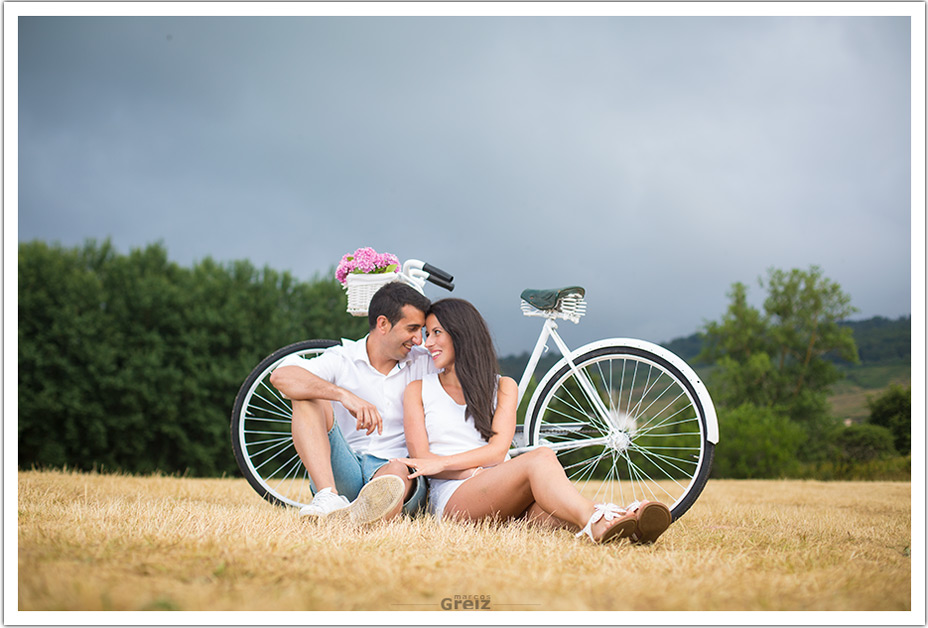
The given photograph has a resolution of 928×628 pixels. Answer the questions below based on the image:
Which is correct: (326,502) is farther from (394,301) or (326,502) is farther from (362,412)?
(394,301)

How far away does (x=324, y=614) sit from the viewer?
160cm

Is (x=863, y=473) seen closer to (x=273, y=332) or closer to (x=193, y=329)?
(x=273, y=332)

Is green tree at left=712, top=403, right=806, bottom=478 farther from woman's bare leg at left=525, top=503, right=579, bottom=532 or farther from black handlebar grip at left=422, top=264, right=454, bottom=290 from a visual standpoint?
woman's bare leg at left=525, top=503, right=579, bottom=532

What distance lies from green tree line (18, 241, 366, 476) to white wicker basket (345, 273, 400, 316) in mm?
11153

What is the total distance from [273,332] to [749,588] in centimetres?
1370

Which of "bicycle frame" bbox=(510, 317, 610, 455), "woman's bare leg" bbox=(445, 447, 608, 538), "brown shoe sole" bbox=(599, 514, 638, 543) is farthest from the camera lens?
"bicycle frame" bbox=(510, 317, 610, 455)

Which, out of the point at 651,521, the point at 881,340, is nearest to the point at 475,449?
the point at 651,521

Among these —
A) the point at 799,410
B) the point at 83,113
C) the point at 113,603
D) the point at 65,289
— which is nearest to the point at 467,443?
the point at 113,603

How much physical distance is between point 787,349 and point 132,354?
1744cm

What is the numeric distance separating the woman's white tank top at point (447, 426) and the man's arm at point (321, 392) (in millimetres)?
224

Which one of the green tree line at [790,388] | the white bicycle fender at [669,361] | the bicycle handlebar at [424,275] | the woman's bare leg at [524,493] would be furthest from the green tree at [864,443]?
the woman's bare leg at [524,493]

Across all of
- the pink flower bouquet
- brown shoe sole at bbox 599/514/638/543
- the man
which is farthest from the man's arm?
brown shoe sole at bbox 599/514/638/543

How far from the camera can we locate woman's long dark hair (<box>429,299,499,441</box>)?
9.40 feet

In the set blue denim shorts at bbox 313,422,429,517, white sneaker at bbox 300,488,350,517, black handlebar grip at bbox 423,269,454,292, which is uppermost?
black handlebar grip at bbox 423,269,454,292
